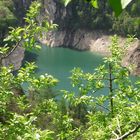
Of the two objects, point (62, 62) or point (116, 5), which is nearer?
point (116, 5)

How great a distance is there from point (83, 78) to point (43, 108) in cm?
121

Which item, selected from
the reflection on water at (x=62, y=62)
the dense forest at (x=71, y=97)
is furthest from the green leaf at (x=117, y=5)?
the reflection on water at (x=62, y=62)

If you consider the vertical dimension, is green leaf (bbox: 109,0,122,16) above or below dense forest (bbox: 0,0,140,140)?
above

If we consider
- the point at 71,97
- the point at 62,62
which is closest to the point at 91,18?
the point at 62,62

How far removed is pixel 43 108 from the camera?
255 inches

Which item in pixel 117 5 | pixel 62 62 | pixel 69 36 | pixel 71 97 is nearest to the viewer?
pixel 117 5

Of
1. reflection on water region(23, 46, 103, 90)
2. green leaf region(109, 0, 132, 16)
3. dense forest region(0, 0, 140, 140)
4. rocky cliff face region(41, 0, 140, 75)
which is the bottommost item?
reflection on water region(23, 46, 103, 90)

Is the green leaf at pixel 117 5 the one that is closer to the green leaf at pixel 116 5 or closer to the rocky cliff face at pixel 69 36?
the green leaf at pixel 116 5

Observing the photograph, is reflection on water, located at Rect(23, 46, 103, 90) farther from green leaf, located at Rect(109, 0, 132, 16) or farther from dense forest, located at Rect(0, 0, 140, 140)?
green leaf, located at Rect(109, 0, 132, 16)

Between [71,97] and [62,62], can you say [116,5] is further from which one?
[62,62]

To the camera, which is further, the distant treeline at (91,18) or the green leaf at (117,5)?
the distant treeline at (91,18)

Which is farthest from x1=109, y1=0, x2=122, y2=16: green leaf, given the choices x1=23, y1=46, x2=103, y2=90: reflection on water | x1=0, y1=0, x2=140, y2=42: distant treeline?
x1=0, y1=0, x2=140, y2=42: distant treeline

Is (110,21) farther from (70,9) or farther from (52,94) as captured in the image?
(52,94)

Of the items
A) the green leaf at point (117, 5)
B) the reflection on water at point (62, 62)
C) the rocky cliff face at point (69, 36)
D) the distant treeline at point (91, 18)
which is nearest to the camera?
the green leaf at point (117, 5)
